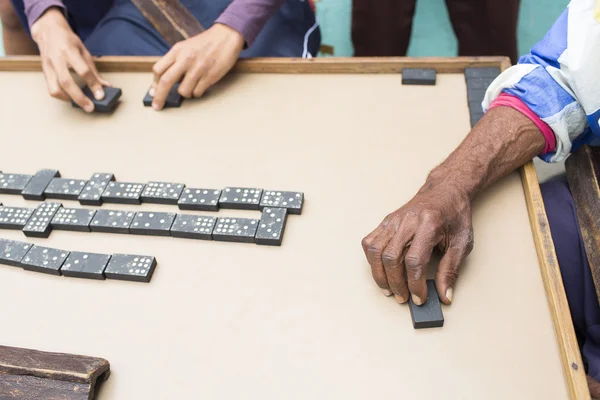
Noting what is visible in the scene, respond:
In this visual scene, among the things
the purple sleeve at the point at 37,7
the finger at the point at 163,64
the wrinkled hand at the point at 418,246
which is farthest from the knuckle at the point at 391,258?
the purple sleeve at the point at 37,7

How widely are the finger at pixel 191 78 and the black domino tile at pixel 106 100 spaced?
0.20m

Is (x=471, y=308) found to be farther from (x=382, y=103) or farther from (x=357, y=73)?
(x=357, y=73)

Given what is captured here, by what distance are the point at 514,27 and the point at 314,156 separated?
3.85 ft

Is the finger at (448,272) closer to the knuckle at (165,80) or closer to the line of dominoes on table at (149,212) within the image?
the line of dominoes on table at (149,212)

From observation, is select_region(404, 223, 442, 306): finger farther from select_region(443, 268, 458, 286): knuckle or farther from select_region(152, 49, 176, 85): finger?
select_region(152, 49, 176, 85): finger

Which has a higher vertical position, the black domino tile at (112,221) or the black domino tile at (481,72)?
the black domino tile at (481,72)

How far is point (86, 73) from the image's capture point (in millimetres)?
1507

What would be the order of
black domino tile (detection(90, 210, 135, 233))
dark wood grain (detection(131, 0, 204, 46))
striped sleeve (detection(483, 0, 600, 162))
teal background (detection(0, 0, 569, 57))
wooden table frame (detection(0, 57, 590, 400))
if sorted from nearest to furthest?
wooden table frame (detection(0, 57, 590, 400))
striped sleeve (detection(483, 0, 600, 162))
black domino tile (detection(90, 210, 135, 233))
dark wood grain (detection(131, 0, 204, 46))
teal background (detection(0, 0, 569, 57))

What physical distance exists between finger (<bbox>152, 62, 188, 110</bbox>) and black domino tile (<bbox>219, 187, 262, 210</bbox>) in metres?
0.41

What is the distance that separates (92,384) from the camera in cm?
90

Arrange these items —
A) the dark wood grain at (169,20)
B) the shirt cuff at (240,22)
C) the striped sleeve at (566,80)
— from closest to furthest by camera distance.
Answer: the striped sleeve at (566,80)
the shirt cuff at (240,22)
the dark wood grain at (169,20)

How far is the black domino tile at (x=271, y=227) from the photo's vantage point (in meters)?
1.12

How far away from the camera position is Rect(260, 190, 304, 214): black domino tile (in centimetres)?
117

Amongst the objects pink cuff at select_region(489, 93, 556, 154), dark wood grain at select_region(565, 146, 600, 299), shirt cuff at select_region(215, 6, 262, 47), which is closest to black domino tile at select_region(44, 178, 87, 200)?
shirt cuff at select_region(215, 6, 262, 47)
